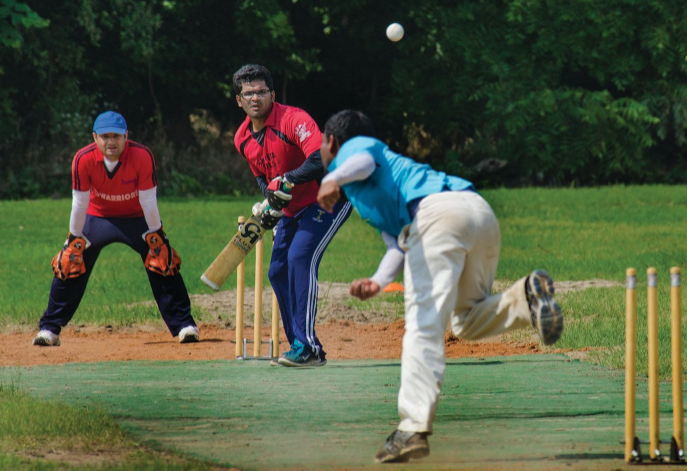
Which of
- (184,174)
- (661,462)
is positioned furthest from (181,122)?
(661,462)

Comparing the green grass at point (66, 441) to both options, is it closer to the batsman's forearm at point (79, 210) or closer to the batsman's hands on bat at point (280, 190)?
the batsman's hands on bat at point (280, 190)

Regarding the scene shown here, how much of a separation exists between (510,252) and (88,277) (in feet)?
26.8

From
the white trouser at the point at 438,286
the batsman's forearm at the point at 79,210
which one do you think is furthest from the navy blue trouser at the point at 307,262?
the white trouser at the point at 438,286

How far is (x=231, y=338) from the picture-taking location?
10.7 m

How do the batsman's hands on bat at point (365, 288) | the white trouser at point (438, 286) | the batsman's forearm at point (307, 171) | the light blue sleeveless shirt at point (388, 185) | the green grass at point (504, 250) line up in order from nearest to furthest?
the white trouser at point (438, 286)
the batsman's hands on bat at point (365, 288)
the light blue sleeveless shirt at point (388, 185)
the batsman's forearm at point (307, 171)
the green grass at point (504, 250)

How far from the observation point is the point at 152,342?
1051cm

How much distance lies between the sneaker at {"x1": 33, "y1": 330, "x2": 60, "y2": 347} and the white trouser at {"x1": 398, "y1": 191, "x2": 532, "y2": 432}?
17.4 feet

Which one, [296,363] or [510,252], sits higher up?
[510,252]

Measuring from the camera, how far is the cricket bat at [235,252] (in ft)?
27.2

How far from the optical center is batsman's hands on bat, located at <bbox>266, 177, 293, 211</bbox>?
7727 millimetres

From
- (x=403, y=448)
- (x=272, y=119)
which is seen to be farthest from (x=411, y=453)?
(x=272, y=119)

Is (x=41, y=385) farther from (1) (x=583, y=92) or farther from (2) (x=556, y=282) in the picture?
(1) (x=583, y=92)

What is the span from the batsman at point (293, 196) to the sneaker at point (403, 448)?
2.88 meters

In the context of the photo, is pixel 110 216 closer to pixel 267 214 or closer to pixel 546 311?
pixel 267 214
